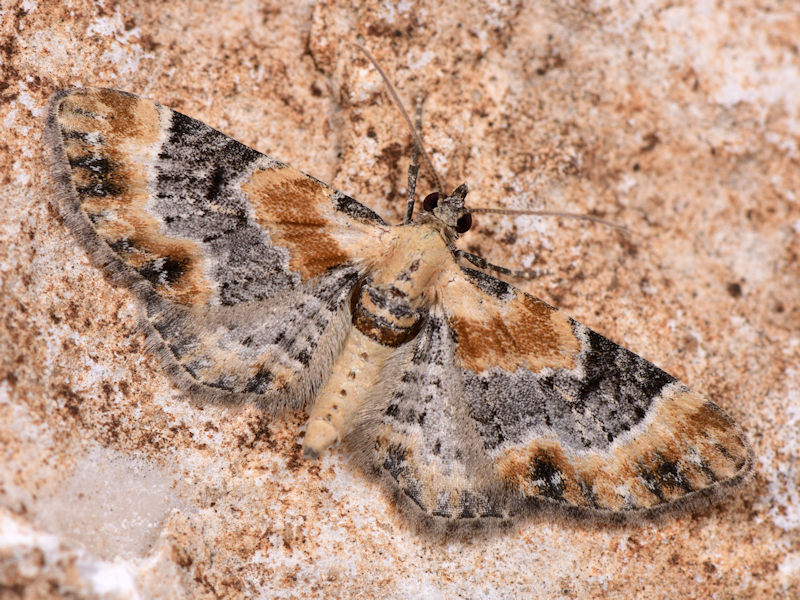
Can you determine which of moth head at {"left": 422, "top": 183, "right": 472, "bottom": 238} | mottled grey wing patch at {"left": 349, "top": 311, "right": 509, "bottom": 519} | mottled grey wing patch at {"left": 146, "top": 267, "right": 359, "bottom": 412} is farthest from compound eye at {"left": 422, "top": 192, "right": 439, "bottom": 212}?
mottled grey wing patch at {"left": 349, "top": 311, "right": 509, "bottom": 519}

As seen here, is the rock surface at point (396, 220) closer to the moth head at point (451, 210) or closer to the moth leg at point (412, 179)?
the moth leg at point (412, 179)

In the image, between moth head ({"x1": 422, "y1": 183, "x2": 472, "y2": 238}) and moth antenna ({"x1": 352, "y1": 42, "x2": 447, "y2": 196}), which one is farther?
moth antenna ({"x1": 352, "y1": 42, "x2": 447, "y2": 196})

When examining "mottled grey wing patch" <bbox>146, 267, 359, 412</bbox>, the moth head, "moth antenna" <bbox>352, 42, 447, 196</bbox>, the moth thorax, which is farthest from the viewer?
"moth antenna" <bbox>352, 42, 447, 196</bbox>

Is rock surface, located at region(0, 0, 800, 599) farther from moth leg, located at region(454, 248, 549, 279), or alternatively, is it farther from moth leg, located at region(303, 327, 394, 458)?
moth leg, located at region(303, 327, 394, 458)

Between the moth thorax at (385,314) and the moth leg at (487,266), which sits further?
the moth leg at (487,266)

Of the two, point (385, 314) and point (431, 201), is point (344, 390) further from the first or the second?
point (431, 201)

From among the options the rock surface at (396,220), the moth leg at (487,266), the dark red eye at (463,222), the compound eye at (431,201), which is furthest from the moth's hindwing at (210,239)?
the moth leg at (487,266)

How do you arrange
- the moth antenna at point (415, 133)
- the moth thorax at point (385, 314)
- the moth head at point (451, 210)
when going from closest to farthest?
the moth thorax at point (385, 314)
the moth head at point (451, 210)
the moth antenna at point (415, 133)
